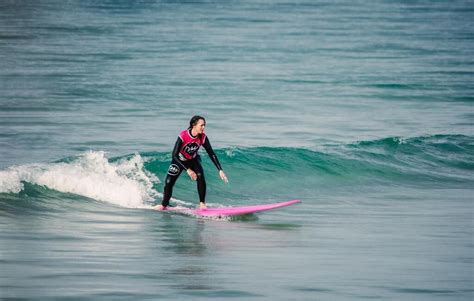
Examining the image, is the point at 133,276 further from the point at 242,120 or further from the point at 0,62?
the point at 0,62

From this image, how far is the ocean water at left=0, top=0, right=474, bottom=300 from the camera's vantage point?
943 centimetres

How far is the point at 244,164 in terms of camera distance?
784 inches

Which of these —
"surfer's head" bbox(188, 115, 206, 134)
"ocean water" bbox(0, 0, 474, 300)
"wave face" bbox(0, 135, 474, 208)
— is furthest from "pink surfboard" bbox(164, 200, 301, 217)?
"wave face" bbox(0, 135, 474, 208)

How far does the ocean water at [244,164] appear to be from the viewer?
30.9 ft

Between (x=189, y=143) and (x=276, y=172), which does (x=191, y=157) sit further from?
(x=276, y=172)

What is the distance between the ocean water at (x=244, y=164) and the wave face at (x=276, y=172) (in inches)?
2.1

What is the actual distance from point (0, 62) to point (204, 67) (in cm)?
829

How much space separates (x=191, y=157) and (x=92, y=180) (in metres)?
2.96

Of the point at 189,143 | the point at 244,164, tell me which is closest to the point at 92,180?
the point at 189,143

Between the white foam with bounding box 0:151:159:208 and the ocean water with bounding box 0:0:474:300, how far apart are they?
5 cm

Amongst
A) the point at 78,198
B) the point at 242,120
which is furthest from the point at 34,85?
the point at 78,198

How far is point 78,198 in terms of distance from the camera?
49.9 ft

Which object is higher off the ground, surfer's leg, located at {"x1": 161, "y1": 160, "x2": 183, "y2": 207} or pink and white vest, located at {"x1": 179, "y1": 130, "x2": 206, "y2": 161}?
pink and white vest, located at {"x1": 179, "y1": 130, "x2": 206, "y2": 161}

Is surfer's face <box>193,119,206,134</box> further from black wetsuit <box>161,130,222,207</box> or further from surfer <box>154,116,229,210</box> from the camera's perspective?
black wetsuit <box>161,130,222,207</box>
